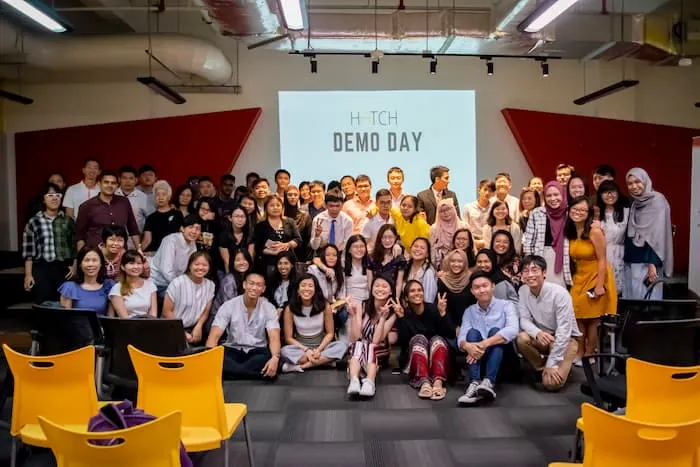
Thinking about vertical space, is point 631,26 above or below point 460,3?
below

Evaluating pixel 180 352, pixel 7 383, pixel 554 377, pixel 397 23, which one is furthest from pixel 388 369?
pixel 397 23

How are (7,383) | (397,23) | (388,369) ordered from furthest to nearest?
(397,23) < (388,369) < (7,383)

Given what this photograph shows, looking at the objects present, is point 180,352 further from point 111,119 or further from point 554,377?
point 111,119

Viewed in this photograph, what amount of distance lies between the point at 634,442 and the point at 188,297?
3.84m

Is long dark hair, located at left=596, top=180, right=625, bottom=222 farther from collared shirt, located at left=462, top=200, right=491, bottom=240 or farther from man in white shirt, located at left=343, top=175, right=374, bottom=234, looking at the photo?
man in white shirt, located at left=343, top=175, right=374, bottom=234

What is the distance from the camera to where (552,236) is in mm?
5309

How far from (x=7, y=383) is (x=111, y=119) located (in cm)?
650

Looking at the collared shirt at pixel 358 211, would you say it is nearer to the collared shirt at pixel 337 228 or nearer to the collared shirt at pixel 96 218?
the collared shirt at pixel 337 228

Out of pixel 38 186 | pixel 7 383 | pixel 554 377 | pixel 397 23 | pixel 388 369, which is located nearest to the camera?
pixel 7 383

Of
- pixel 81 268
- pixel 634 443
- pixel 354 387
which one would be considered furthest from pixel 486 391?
pixel 81 268

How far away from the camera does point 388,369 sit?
5.22 m

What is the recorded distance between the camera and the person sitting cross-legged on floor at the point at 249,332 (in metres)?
4.90

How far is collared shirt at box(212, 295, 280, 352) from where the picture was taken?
499 centimetres

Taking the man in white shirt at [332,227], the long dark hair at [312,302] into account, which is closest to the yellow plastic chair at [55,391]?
the long dark hair at [312,302]
